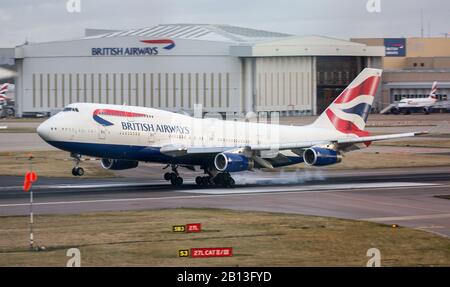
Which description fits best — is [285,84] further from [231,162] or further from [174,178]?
[231,162]

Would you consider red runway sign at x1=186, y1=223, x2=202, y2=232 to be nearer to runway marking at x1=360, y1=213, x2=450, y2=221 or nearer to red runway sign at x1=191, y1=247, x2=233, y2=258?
red runway sign at x1=191, y1=247, x2=233, y2=258

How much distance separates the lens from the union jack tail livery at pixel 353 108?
6212cm

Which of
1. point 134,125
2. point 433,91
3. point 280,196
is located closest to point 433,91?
point 433,91

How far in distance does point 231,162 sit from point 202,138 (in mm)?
3270

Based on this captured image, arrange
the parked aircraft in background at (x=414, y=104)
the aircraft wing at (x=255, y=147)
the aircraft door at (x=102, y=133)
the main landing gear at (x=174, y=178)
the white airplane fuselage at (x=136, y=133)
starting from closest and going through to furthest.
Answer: the white airplane fuselage at (x=136, y=133) → the aircraft door at (x=102, y=133) → the aircraft wing at (x=255, y=147) → the main landing gear at (x=174, y=178) → the parked aircraft in background at (x=414, y=104)

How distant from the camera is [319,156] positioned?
188 feet

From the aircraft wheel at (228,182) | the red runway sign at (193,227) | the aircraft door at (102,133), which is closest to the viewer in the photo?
the red runway sign at (193,227)

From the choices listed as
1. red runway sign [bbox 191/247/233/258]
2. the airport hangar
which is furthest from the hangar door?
red runway sign [bbox 191/247/233/258]

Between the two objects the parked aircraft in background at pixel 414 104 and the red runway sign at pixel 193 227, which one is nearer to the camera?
the red runway sign at pixel 193 227

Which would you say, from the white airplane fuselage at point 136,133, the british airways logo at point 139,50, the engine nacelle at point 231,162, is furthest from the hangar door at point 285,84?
the engine nacelle at point 231,162

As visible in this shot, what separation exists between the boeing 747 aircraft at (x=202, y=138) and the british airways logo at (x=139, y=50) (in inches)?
3374

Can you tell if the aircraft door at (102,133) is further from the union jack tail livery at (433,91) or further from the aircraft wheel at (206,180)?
the union jack tail livery at (433,91)

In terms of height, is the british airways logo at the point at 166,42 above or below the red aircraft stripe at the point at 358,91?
above
